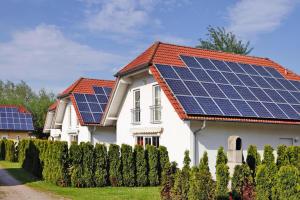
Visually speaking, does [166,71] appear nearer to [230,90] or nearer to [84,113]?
[230,90]

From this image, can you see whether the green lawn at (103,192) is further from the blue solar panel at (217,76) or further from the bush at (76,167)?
the blue solar panel at (217,76)

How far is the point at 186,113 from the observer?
57.9 feet

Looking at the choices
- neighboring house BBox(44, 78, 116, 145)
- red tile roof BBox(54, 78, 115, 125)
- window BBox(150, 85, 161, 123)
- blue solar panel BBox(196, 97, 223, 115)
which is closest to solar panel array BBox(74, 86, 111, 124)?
neighboring house BBox(44, 78, 116, 145)

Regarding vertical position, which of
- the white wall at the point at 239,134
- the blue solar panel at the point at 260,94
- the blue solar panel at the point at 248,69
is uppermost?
the blue solar panel at the point at 248,69

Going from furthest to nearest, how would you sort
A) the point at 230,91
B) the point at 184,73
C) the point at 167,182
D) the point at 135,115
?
1. the point at 135,115
2. the point at 184,73
3. the point at 230,91
4. the point at 167,182

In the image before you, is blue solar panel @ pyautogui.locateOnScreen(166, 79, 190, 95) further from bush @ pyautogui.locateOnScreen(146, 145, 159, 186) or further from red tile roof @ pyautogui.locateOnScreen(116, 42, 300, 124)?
bush @ pyautogui.locateOnScreen(146, 145, 159, 186)

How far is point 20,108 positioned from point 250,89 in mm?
40192

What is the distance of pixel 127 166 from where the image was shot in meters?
18.5

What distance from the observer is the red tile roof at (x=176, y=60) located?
18.6m

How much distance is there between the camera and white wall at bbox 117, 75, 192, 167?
18797mm

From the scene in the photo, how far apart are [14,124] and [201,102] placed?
36979 millimetres

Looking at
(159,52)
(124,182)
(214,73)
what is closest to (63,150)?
(124,182)

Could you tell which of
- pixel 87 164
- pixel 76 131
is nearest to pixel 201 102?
pixel 87 164

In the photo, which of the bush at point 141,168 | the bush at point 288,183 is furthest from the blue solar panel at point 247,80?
the bush at point 288,183
